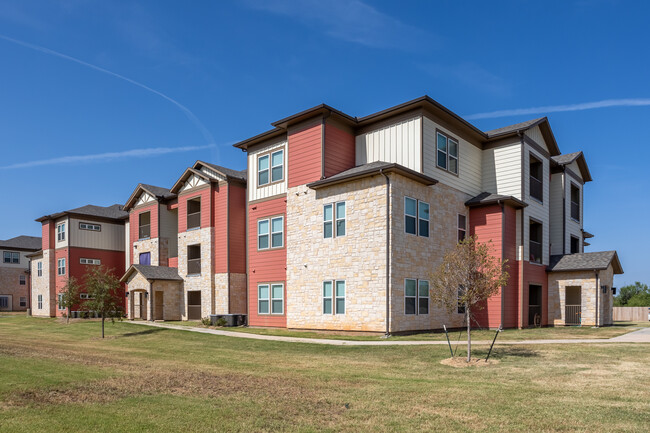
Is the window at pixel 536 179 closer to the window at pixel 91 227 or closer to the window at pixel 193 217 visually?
the window at pixel 193 217

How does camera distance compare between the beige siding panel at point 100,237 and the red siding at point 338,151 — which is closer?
the red siding at point 338,151

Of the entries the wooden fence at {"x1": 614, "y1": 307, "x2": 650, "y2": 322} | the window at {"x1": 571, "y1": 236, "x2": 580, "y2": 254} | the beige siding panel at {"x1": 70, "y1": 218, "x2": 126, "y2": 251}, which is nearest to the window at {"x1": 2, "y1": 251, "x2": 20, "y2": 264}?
the beige siding panel at {"x1": 70, "y1": 218, "x2": 126, "y2": 251}

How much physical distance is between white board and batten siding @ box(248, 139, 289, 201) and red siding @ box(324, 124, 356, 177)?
294 cm

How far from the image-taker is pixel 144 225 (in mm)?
38750

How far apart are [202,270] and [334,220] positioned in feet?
40.9

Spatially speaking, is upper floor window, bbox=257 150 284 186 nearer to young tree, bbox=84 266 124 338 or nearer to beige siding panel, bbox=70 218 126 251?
young tree, bbox=84 266 124 338

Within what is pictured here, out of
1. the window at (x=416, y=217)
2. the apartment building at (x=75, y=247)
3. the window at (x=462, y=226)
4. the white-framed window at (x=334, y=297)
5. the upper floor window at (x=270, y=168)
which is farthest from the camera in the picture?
the apartment building at (x=75, y=247)

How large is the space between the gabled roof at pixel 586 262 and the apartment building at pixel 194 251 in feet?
61.5

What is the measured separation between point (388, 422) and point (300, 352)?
9.32 m

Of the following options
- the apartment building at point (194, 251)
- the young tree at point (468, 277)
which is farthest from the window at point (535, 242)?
the apartment building at point (194, 251)

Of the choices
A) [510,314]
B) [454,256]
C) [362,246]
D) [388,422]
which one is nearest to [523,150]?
[510,314]

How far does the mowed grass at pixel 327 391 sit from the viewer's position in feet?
24.4

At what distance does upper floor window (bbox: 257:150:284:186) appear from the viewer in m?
26.6

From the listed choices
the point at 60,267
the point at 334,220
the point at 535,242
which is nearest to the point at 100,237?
the point at 60,267
